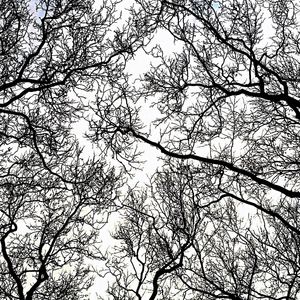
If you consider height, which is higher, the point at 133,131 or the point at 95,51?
the point at 95,51

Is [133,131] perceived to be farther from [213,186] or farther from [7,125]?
[7,125]

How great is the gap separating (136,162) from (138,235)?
608 centimetres

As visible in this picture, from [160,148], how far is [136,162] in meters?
1.34

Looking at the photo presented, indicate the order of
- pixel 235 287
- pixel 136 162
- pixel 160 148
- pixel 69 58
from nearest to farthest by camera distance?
pixel 160 148 < pixel 69 58 < pixel 136 162 < pixel 235 287

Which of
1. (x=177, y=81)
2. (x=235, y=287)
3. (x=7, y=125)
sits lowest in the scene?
(x=235, y=287)

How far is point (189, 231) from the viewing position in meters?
11.6

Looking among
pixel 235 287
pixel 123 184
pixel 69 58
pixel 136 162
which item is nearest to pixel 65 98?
pixel 69 58

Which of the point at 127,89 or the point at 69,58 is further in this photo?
the point at 127,89

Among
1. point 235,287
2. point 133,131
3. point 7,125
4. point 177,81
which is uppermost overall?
point 177,81

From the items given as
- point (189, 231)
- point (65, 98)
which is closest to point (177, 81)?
point (65, 98)

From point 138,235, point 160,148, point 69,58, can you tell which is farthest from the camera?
point 138,235

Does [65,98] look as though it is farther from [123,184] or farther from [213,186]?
[123,184]

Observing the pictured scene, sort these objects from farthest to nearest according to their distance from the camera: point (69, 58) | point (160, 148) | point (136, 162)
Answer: point (136, 162) < point (69, 58) < point (160, 148)

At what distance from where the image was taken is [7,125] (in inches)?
332
